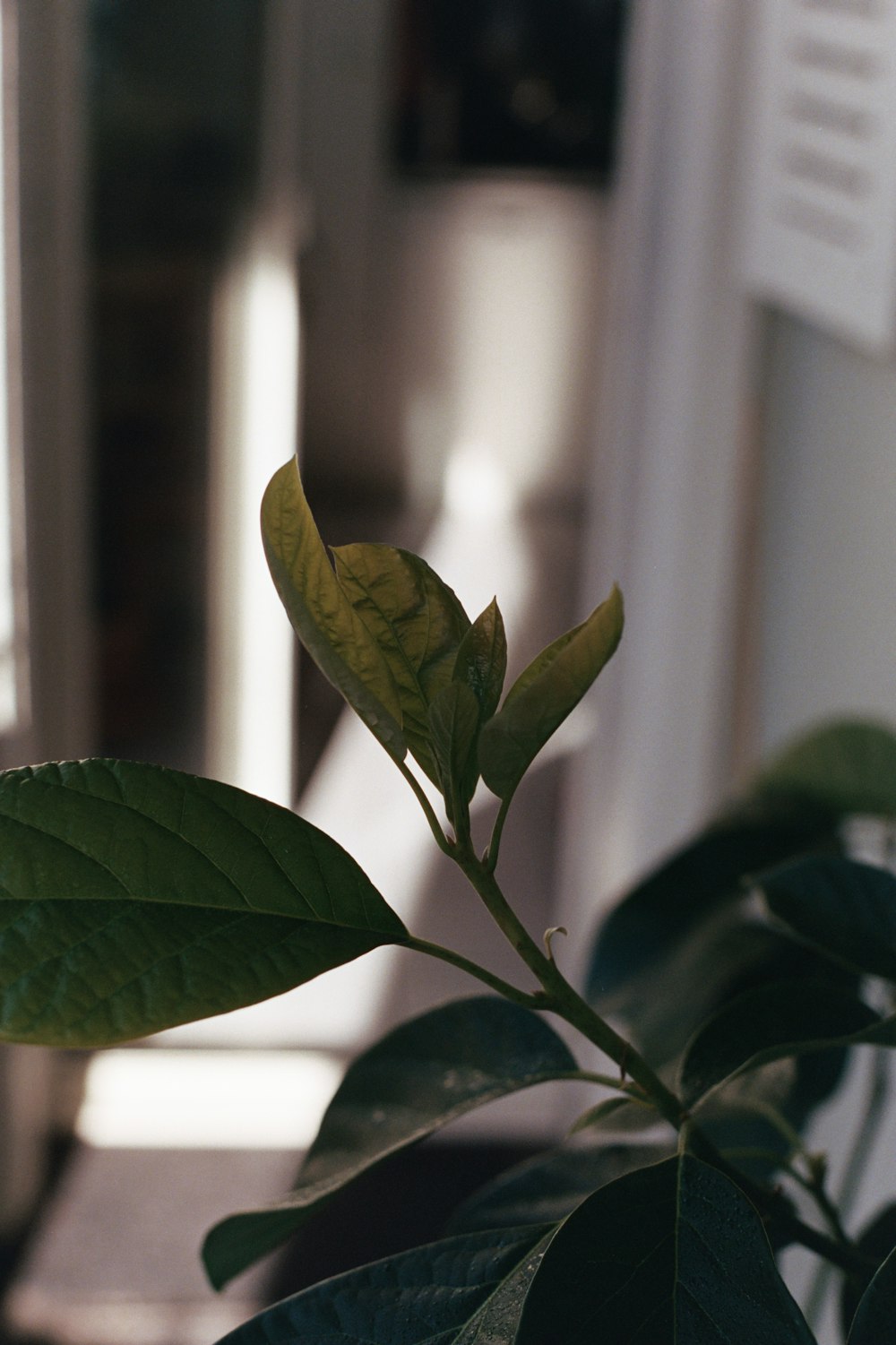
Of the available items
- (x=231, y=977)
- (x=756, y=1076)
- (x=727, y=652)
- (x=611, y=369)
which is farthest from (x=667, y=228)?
(x=231, y=977)

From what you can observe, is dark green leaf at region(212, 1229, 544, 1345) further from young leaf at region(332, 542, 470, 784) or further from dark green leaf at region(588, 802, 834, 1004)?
dark green leaf at region(588, 802, 834, 1004)

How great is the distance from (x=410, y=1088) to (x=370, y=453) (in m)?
2.01

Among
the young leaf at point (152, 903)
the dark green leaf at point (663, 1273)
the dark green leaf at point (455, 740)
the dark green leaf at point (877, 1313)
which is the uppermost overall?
the dark green leaf at point (455, 740)

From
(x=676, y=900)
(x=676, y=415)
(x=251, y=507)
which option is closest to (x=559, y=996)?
(x=676, y=900)

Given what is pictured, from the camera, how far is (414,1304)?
307 mm

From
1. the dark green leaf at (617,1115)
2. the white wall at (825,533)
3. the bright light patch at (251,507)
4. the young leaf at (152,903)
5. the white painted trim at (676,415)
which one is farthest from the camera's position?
the bright light patch at (251,507)

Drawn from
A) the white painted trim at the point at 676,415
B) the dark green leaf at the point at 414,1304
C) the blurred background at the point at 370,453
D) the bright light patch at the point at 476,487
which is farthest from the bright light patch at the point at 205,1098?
the dark green leaf at the point at 414,1304

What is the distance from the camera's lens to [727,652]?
133 centimetres

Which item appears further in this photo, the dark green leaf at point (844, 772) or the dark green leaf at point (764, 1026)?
the dark green leaf at point (844, 772)

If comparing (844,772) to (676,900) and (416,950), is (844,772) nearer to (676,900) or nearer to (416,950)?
(676,900)

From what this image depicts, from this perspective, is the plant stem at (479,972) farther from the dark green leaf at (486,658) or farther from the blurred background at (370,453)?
the blurred background at (370,453)

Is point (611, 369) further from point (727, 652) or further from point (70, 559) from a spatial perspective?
point (70, 559)

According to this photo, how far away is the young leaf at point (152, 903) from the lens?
0.87 feet

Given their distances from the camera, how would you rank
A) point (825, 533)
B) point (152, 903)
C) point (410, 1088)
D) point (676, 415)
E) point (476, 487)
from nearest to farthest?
point (152, 903)
point (410, 1088)
point (825, 533)
point (676, 415)
point (476, 487)
